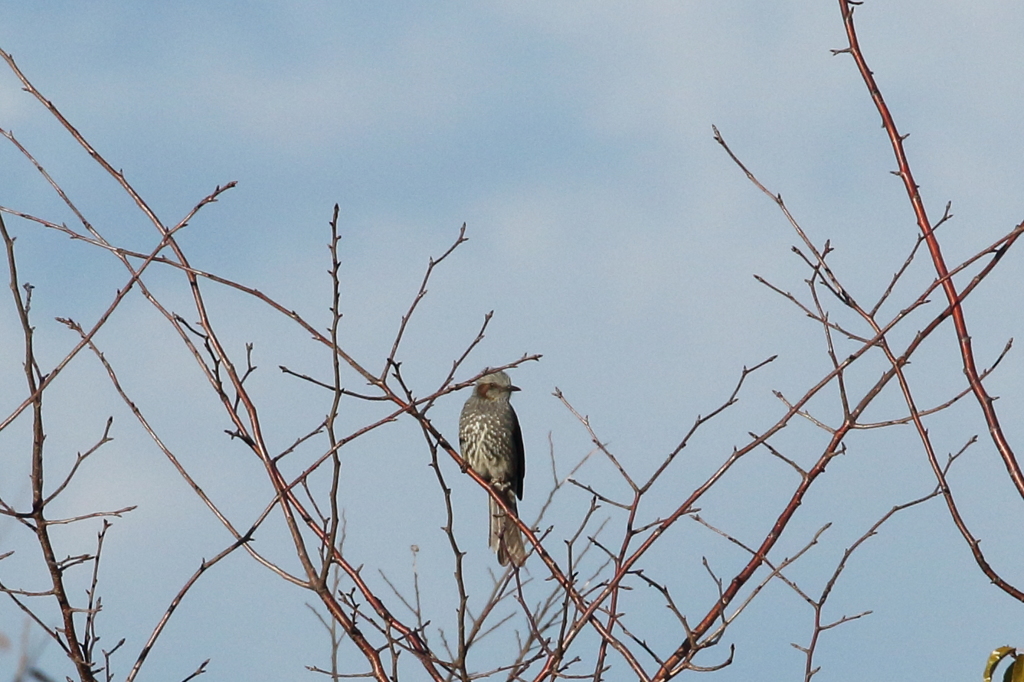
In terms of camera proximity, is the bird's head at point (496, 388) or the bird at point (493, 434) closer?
the bird at point (493, 434)

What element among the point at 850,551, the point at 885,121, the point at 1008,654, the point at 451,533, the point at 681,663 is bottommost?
the point at 1008,654

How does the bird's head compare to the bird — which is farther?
the bird's head

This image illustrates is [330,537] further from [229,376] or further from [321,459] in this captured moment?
[229,376]

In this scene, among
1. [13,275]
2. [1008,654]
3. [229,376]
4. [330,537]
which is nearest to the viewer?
[1008,654]

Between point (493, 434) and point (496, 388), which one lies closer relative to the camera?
point (493, 434)

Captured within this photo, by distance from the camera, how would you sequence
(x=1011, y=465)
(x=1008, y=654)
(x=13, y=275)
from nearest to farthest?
(x=1008, y=654)
(x=1011, y=465)
(x=13, y=275)

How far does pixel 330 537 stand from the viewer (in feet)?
11.4

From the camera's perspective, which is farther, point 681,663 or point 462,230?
point 462,230

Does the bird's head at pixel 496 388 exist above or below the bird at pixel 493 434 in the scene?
above

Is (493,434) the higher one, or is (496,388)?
(496,388)

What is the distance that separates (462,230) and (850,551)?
1.92 meters

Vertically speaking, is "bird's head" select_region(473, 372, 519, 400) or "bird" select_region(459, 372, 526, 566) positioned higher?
"bird's head" select_region(473, 372, 519, 400)

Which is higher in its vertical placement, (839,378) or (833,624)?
(839,378)

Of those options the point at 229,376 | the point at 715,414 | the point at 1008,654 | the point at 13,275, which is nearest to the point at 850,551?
the point at 715,414
